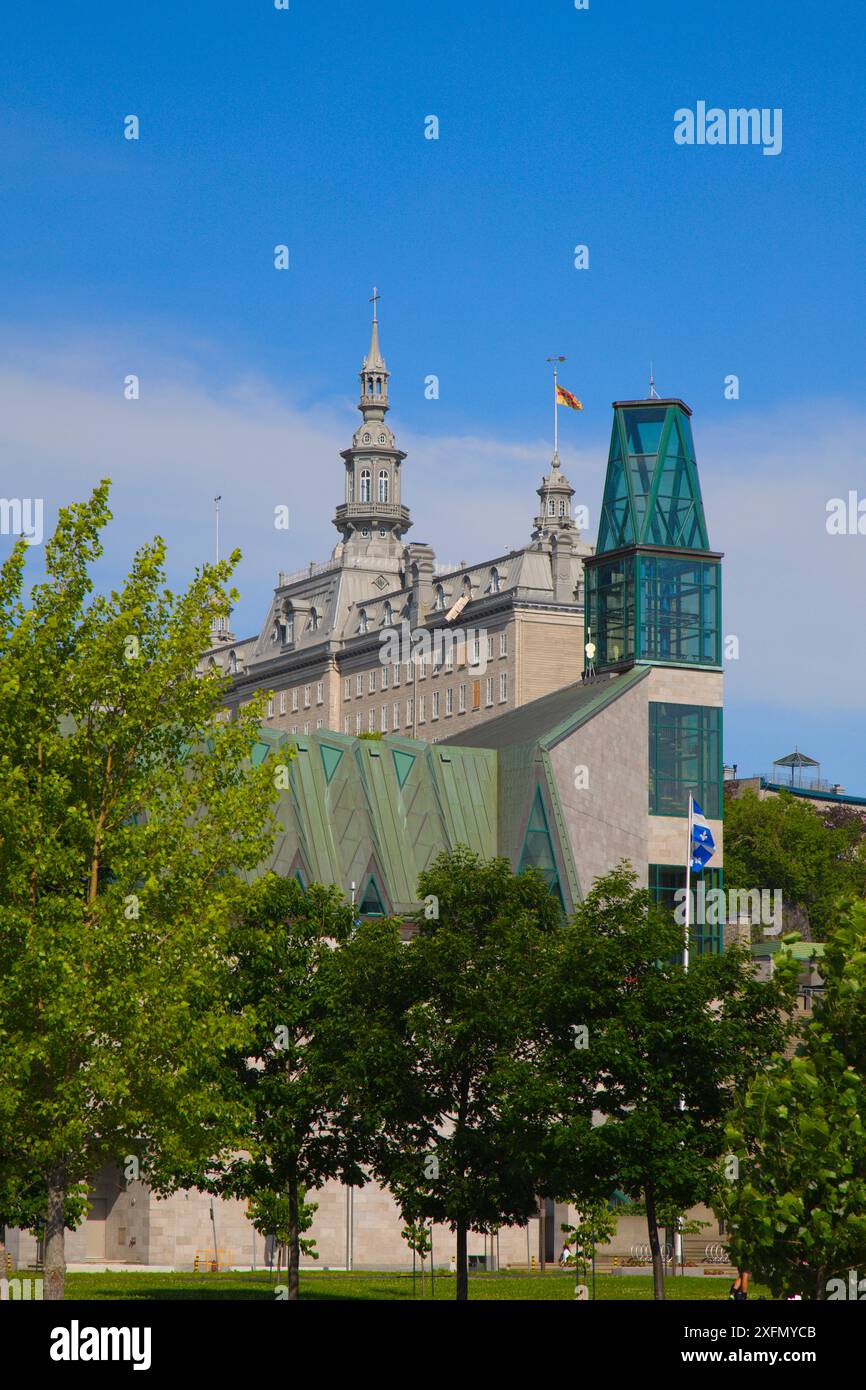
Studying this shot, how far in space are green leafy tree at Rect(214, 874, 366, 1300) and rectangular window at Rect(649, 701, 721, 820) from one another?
33209 mm

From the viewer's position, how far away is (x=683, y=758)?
79750 millimetres

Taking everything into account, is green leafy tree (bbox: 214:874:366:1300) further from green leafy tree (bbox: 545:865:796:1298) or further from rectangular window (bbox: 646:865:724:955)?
rectangular window (bbox: 646:865:724:955)

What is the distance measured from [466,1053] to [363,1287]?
11.2m

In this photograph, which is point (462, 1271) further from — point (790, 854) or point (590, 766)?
point (790, 854)

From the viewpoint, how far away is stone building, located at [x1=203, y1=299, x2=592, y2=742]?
13662 centimetres

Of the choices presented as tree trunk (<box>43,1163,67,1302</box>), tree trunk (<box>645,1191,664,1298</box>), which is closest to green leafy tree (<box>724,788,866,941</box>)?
tree trunk (<box>645,1191,664,1298</box>)

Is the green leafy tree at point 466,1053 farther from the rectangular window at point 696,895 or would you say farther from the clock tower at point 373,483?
the clock tower at point 373,483

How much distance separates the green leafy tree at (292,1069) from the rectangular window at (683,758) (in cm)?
3321

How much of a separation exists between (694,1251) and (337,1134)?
20477 millimetres

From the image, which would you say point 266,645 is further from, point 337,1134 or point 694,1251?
point 337,1134

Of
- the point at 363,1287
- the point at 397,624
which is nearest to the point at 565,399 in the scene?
the point at 397,624

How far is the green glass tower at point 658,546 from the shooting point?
7919 cm

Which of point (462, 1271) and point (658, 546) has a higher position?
point (658, 546)

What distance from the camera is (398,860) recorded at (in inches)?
3027
